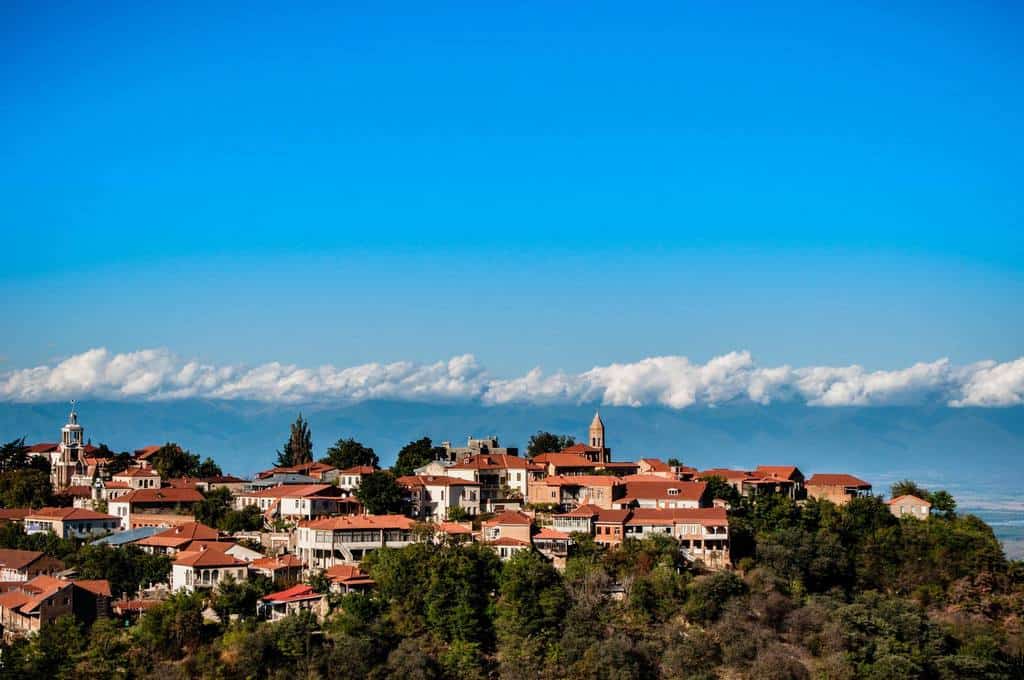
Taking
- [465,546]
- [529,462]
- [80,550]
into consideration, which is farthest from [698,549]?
[80,550]

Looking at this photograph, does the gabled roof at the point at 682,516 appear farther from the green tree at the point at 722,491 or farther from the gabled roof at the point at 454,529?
the gabled roof at the point at 454,529

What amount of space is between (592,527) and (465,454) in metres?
23.7

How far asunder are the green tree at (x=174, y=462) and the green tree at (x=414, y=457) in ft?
45.1

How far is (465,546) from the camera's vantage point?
57844mm

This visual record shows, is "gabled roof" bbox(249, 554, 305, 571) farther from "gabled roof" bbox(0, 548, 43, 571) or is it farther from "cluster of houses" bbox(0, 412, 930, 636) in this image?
"gabled roof" bbox(0, 548, 43, 571)

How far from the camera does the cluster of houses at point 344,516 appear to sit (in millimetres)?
56438

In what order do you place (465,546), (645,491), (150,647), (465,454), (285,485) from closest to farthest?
(150,647), (465,546), (645,491), (285,485), (465,454)

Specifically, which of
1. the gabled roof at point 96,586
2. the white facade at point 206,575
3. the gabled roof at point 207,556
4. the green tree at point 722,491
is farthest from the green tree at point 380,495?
the green tree at point 722,491

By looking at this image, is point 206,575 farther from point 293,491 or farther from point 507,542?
point 507,542

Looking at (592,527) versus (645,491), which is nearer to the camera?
(592,527)

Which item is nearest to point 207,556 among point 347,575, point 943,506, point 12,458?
point 347,575

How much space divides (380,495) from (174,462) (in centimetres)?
2119

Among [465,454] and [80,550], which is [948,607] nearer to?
[465,454]

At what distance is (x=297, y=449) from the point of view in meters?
90.4
